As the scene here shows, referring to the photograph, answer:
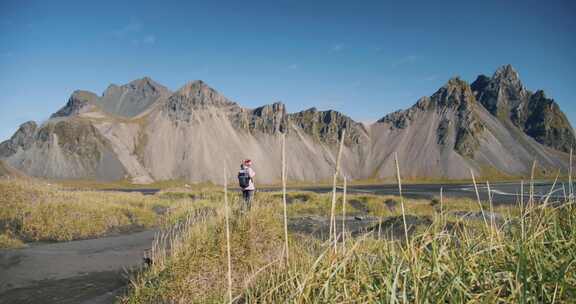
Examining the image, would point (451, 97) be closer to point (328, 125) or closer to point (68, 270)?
point (328, 125)

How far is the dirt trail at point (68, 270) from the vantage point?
30.7 ft

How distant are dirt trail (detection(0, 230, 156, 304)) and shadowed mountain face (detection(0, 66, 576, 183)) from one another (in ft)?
253

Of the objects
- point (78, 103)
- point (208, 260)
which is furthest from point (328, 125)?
point (208, 260)

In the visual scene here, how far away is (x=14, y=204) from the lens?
20.0m

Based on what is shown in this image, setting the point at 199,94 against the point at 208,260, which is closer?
the point at 208,260

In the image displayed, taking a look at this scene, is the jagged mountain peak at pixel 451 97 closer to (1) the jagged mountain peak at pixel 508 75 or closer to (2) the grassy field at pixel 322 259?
(1) the jagged mountain peak at pixel 508 75

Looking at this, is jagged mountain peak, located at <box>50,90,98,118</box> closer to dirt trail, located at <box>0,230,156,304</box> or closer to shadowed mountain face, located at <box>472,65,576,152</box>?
dirt trail, located at <box>0,230,156,304</box>

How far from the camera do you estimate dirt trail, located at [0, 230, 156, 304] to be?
9367 mm

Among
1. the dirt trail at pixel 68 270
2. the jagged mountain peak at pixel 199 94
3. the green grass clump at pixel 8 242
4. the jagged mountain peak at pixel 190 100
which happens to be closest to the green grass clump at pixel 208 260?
the dirt trail at pixel 68 270

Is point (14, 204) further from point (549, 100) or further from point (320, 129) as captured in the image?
point (549, 100)

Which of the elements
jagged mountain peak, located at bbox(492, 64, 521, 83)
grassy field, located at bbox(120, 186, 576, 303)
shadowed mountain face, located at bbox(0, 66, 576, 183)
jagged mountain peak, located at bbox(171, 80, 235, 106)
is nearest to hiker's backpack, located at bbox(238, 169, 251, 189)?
grassy field, located at bbox(120, 186, 576, 303)

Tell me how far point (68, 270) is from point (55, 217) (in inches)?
348

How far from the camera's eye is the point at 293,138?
493 feet

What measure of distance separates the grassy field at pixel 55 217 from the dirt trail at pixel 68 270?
177cm
